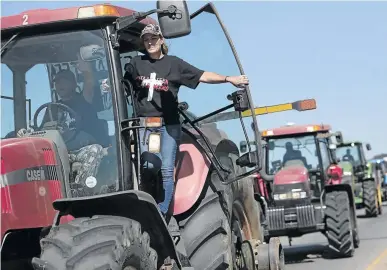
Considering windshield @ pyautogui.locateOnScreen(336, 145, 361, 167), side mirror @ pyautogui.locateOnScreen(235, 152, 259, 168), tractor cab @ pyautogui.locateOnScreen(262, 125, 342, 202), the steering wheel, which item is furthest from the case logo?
windshield @ pyautogui.locateOnScreen(336, 145, 361, 167)

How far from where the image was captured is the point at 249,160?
18.9ft

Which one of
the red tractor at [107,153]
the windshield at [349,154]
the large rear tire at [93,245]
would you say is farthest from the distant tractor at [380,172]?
the large rear tire at [93,245]

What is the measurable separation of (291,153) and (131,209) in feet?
30.5

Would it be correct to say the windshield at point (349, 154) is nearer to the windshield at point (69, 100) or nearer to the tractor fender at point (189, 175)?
the tractor fender at point (189, 175)

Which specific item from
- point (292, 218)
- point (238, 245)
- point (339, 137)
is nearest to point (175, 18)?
point (238, 245)

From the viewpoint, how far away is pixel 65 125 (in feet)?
15.8

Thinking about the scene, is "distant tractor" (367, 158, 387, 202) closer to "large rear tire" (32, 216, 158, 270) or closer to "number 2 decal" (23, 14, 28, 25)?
"number 2 decal" (23, 14, 28, 25)

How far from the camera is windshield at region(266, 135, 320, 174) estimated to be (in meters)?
13.4

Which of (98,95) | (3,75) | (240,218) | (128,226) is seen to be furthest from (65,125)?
(240,218)

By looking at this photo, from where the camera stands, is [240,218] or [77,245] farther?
[240,218]

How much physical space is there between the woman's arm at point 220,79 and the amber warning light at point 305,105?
6.22 feet

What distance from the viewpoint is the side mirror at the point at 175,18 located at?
4586 mm

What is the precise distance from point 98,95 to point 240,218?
2.21 meters

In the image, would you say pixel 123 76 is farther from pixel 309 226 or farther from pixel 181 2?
pixel 309 226
